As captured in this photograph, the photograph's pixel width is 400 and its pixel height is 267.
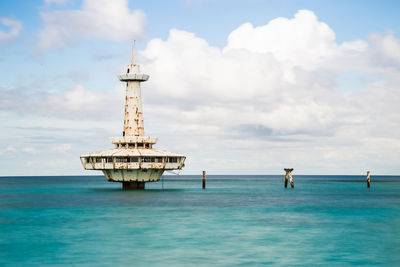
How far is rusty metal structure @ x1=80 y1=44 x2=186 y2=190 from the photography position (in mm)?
65375

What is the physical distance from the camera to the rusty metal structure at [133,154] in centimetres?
6538

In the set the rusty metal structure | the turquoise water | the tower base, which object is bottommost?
the turquoise water

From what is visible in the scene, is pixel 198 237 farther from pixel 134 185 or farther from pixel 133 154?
pixel 134 185

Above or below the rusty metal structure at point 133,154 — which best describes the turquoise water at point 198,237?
below

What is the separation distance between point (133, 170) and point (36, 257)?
4130 centimetres

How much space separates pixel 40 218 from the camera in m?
45.1

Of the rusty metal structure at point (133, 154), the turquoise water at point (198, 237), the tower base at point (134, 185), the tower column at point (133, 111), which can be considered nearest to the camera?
the turquoise water at point (198, 237)

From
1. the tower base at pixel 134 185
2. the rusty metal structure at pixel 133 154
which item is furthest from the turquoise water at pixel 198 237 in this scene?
the tower base at pixel 134 185

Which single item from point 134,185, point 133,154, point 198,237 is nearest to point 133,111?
point 133,154

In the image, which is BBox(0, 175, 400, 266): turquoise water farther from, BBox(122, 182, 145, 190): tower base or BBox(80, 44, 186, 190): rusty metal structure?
BBox(122, 182, 145, 190): tower base

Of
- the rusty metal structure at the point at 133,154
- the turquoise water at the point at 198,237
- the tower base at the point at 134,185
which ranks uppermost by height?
the rusty metal structure at the point at 133,154

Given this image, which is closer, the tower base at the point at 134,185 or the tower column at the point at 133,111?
the tower column at the point at 133,111

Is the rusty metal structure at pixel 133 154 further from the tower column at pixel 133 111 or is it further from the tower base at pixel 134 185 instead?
the tower base at pixel 134 185

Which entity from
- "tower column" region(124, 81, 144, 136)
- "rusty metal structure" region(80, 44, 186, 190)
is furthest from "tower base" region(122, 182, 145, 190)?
"tower column" region(124, 81, 144, 136)
